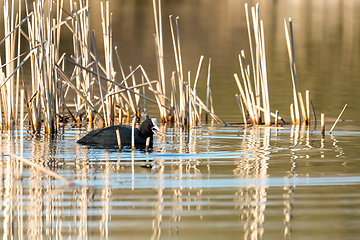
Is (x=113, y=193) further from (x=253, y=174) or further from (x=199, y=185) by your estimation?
(x=253, y=174)

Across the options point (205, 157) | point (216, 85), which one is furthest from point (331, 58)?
point (205, 157)

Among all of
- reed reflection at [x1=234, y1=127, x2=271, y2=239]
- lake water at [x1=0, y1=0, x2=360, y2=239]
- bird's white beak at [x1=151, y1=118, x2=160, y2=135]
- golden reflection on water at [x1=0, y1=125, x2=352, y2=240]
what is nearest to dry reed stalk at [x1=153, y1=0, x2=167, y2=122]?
lake water at [x1=0, y1=0, x2=360, y2=239]

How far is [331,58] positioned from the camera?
30.2 meters

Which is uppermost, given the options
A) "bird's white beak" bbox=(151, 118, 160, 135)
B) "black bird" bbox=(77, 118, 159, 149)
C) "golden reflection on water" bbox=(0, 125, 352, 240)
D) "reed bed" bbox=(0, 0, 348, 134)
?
"reed bed" bbox=(0, 0, 348, 134)

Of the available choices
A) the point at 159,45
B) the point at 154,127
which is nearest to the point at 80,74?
the point at 159,45

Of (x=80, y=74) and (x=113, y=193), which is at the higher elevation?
(x=80, y=74)

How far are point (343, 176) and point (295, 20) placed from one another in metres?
45.0

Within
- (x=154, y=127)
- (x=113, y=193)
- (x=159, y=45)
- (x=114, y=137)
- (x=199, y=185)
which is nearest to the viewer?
(x=113, y=193)

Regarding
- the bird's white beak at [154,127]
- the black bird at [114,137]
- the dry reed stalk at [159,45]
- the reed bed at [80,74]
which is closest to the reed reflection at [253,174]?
the reed bed at [80,74]

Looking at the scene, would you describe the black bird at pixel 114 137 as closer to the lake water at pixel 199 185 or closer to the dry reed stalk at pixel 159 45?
the lake water at pixel 199 185

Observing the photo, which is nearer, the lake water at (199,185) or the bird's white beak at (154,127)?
the lake water at (199,185)

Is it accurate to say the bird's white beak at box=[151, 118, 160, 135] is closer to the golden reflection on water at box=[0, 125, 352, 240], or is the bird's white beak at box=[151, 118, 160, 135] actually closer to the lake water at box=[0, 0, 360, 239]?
the lake water at box=[0, 0, 360, 239]

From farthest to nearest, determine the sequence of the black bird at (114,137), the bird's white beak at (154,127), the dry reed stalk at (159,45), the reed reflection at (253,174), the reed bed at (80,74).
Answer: the dry reed stalk at (159,45), the reed bed at (80,74), the bird's white beak at (154,127), the black bird at (114,137), the reed reflection at (253,174)

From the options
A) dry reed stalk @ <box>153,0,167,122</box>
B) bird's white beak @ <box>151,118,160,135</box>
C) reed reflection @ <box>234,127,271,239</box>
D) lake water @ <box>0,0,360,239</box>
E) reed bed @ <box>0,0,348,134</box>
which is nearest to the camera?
lake water @ <box>0,0,360,239</box>
